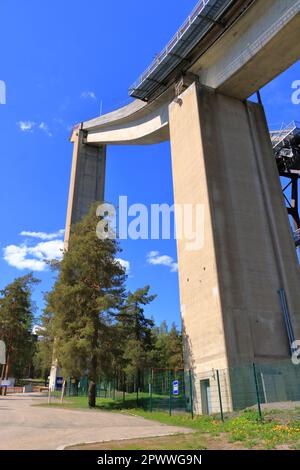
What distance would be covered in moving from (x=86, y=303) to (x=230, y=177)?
13105mm

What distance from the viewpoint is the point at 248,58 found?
26.4 m

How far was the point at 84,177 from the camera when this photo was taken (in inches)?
2025

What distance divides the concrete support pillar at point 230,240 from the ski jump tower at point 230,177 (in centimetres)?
8

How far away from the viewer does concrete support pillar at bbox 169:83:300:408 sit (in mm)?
22203

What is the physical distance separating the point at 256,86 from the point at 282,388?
21839mm

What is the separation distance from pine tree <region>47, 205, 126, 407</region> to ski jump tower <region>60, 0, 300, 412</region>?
16.4ft

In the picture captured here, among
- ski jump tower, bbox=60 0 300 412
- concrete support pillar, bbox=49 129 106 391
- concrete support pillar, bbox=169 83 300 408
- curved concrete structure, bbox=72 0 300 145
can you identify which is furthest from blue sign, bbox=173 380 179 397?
concrete support pillar, bbox=49 129 106 391

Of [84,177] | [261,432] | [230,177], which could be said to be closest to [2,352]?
[84,177]

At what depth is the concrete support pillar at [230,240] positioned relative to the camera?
72.8 ft

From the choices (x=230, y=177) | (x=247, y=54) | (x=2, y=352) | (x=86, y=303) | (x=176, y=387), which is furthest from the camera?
(x=2, y=352)

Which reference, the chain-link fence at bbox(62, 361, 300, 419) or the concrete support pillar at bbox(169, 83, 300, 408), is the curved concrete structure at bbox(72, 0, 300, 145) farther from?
the chain-link fence at bbox(62, 361, 300, 419)

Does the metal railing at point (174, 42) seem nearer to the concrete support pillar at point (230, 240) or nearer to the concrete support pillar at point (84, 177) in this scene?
the concrete support pillar at point (230, 240)

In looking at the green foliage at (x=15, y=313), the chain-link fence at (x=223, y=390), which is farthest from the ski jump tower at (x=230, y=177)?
the green foliage at (x=15, y=313)

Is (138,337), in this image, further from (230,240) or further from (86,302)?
(230,240)
